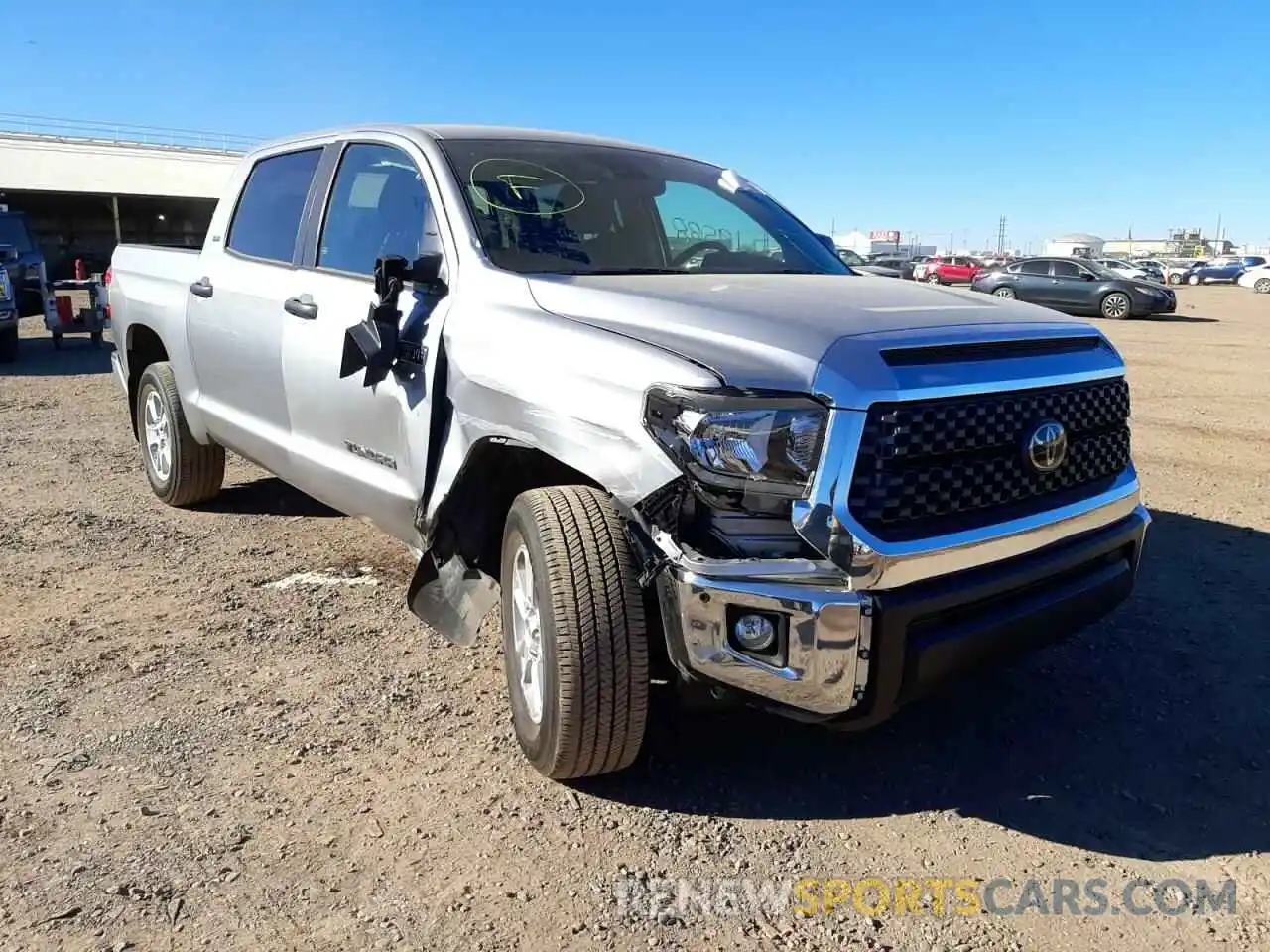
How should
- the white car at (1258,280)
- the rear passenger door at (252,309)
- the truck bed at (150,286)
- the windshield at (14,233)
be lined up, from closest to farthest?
the rear passenger door at (252,309) → the truck bed at (150,286) → the windshield at (14,233) → the white car at (1258,280)

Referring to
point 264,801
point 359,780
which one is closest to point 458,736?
point 359,780

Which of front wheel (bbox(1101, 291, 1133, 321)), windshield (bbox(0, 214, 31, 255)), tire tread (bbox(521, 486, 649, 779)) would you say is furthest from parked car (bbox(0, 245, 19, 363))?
front wheel (bbox(1101, 291, 1133, 321))

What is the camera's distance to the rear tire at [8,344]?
12.7 m

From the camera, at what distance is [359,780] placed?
3000 mm

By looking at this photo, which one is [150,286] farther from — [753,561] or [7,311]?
[7,311]

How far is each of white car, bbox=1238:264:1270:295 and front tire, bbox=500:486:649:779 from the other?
43518 mm

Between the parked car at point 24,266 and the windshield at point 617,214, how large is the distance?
1190 centimetres

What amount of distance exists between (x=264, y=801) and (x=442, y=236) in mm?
1859

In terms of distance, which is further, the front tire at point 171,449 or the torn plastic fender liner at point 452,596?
the front tire at point 171,449

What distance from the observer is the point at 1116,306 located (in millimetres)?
22531

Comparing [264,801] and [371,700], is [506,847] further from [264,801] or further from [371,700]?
[371,700]

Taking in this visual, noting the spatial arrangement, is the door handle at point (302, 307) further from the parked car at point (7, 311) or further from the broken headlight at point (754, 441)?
the parked car at point (7, 311)

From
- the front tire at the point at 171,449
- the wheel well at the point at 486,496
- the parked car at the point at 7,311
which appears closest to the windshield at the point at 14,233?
the parked car at the point at 7,311

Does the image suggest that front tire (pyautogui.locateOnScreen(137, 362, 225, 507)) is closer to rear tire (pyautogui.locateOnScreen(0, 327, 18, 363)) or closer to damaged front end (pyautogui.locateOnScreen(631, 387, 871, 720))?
damaged front end (pyautogui.locateOnScreen(631, 387, 871, 720))
